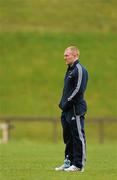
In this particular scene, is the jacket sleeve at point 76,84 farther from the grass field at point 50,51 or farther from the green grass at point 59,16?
the green grass at point 59,16

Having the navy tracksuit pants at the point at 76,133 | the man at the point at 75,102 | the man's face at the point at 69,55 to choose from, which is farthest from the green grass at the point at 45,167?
the man's face at the point at 69,55

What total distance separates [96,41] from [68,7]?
17.9ft

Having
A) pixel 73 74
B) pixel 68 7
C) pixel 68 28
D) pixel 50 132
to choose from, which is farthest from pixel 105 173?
pixel 68 7

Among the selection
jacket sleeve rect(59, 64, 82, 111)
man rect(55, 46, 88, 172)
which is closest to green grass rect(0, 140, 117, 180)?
man rect(55, 46, 88, 172)

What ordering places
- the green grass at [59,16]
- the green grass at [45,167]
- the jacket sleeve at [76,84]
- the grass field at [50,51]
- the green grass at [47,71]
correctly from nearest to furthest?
the green grass at [45,167] → the jacket sleeve at [76,84] → the green grass at [47,71] → the grass field at [50,51] → the green grass at [59,16]

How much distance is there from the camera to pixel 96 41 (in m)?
46.4

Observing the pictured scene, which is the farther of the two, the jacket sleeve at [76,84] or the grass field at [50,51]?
the grass field at [50,51]

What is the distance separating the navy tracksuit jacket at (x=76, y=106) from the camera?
43.8ft

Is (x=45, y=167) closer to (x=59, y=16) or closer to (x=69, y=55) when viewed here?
(x=69, y=55)

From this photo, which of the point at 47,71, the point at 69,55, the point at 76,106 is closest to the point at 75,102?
the point at 76,106

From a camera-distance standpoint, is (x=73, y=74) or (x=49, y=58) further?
(x=49, y=58)

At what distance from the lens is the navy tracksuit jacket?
13336mm

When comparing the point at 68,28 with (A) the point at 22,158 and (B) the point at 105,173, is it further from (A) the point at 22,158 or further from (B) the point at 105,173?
(B) the point at 105,173

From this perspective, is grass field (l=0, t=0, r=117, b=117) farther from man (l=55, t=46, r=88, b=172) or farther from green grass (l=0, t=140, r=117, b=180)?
man (l=55, t=46, r=88, b=172)
